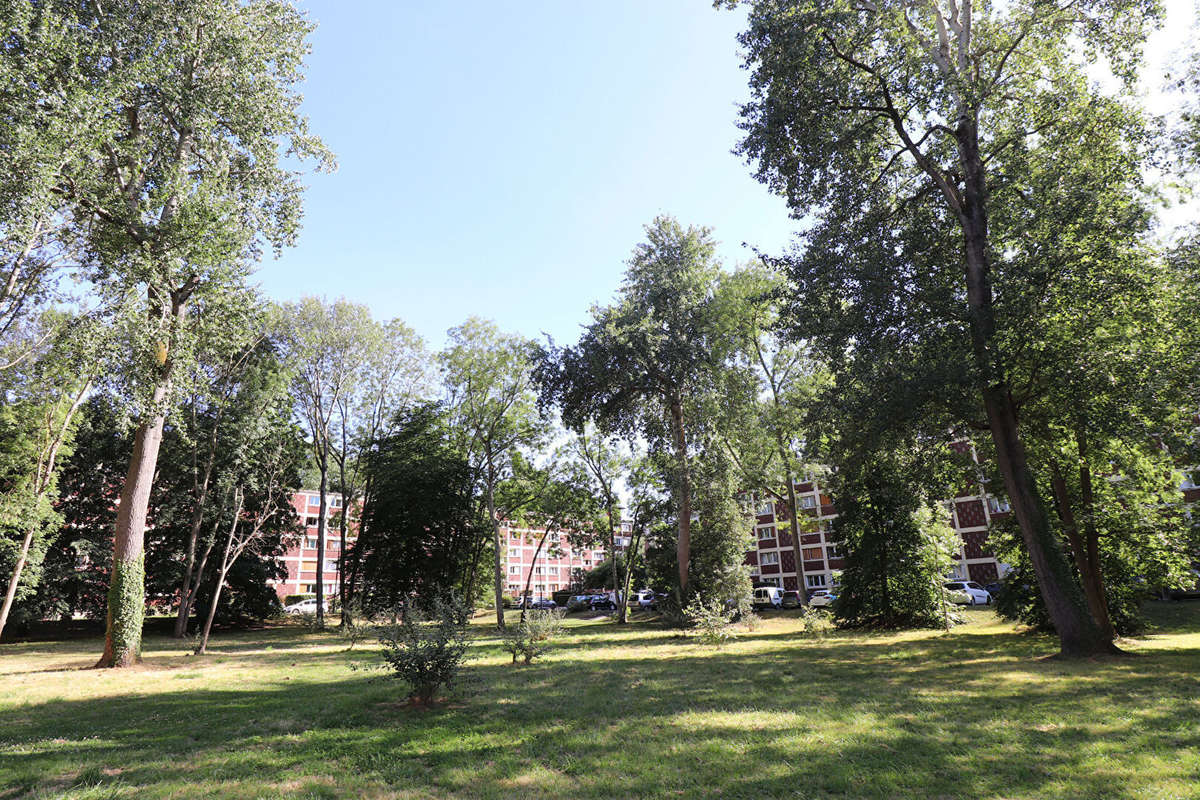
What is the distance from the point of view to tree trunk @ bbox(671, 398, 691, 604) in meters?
24.8

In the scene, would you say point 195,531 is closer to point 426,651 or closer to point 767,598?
point 426,651

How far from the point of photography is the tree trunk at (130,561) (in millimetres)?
15258

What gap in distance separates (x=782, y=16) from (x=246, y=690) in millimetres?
20045

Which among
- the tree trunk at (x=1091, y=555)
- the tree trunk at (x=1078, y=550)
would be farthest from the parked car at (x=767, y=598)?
the tree trunk at (x=1078, y=550)

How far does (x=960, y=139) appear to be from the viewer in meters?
14.6

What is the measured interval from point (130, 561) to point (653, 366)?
19.1 m

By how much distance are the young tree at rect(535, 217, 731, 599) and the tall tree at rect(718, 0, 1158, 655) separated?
971 cm

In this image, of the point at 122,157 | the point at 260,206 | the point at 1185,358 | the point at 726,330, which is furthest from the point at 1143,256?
the point at 122,157

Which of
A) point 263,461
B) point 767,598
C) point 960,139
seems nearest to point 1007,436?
point 960,139

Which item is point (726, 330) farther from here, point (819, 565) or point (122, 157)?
point (819, 565)

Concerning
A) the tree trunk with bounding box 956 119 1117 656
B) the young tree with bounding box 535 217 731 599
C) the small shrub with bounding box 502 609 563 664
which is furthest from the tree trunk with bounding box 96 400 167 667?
the tree trunk with bounding box 956 119 1117 656

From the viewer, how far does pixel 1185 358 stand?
40.3ft

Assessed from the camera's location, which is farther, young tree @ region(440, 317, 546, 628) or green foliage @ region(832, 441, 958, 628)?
young tree @ region(440, 317, 546, 628)

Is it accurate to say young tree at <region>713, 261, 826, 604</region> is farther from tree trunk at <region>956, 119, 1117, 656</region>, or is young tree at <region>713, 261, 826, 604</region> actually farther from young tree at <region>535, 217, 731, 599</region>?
tree trunk at <region>956, 119, 1117, 656</region>
